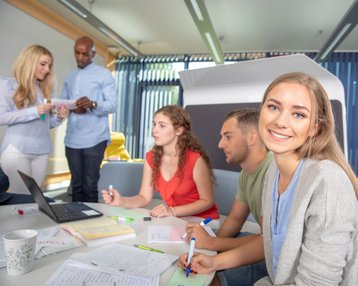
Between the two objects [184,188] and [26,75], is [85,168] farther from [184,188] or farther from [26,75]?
[184,188]

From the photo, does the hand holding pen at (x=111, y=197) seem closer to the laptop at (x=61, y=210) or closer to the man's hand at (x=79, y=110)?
the laptop at (x=61, y=210)

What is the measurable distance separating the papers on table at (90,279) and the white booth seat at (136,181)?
1278 mm

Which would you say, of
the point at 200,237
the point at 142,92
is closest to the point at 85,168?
the point at 200,237

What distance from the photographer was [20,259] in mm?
693

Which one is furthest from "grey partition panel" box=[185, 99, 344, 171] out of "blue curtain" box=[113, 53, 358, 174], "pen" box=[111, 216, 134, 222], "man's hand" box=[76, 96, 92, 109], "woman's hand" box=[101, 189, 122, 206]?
"blue curtain" box=[113, 53, 358, 174]

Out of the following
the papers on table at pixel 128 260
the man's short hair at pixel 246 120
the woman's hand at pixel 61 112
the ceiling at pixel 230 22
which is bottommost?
the papers on table at pixel 128 260

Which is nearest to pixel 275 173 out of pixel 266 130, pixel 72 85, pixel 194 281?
pixel 266 130

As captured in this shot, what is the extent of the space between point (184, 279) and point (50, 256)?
360 mm

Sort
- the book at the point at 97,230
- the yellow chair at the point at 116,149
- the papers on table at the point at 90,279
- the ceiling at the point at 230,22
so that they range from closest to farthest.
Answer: the papers on table at the point at 90,279 < the book at the point at 97,230 < the ceiling at the point at 230,22 < the yellow chair at the point at 116,149

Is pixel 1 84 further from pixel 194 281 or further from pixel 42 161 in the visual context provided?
pixel 194 281

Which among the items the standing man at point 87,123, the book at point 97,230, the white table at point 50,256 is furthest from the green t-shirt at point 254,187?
the standing man at point 87,123

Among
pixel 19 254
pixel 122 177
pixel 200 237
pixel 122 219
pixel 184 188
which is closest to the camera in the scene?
pixel 19 254

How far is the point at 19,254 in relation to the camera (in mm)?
690

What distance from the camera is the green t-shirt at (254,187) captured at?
1342mm
